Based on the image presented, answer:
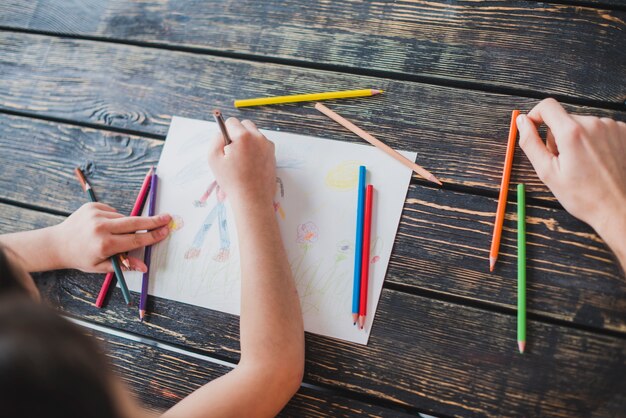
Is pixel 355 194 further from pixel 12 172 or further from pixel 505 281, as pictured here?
pixel 12 172

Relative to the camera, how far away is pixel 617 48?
75 cm

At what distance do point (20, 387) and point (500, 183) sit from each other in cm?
59

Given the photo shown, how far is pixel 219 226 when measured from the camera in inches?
30.9

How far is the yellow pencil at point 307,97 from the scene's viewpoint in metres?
0.80

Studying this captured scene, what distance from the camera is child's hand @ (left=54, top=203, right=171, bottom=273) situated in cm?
77

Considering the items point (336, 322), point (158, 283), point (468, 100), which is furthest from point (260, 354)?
point (468, 100)

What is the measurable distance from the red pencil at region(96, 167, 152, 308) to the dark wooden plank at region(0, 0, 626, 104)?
25cm

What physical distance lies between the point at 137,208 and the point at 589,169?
623 millimetres

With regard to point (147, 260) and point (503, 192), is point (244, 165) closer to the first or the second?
point (147, 260)

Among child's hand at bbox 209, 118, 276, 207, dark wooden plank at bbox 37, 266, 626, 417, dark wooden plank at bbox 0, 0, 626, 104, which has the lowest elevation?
dark wooden plank at bbox 37, 266, 626, 417

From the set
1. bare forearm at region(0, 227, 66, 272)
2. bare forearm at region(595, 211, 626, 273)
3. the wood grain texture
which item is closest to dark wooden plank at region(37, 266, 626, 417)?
the wood grain texture

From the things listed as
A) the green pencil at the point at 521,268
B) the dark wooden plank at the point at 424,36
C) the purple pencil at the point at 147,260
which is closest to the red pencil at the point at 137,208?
the purple pencil at the point at 147,260

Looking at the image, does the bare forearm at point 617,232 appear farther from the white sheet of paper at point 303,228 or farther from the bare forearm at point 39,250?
the bare forearm at point 39,250

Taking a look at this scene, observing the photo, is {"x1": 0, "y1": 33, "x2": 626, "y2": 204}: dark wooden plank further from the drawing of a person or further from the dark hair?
the dark hair
